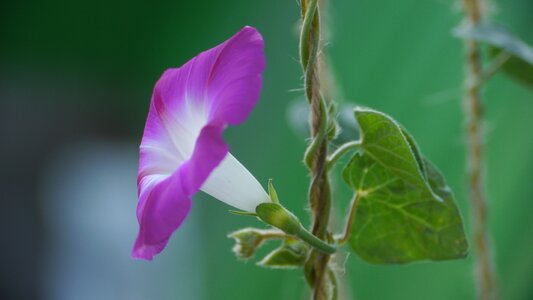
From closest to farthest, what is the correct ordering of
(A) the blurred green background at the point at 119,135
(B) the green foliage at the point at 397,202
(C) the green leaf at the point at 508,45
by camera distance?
(B) the green foliage at the point at 397,202
(C) the green leaf at the point at 508,45
(A) the blurred green background at the point at 119,135

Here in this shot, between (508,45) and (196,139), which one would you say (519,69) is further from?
(196,139)

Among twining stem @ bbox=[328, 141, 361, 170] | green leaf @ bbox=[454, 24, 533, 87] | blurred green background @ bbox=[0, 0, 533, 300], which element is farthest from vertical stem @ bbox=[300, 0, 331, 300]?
blurred green background @ bbox=[0, 0, 533, 300]

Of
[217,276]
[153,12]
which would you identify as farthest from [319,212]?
[153,12]

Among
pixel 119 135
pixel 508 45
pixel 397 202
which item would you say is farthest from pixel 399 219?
pixel 119 135

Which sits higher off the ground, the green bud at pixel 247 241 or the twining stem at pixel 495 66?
the twining stem at pixel 495 66

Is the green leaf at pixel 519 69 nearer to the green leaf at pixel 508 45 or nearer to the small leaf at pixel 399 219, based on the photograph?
the green leaf at pixel 508 45

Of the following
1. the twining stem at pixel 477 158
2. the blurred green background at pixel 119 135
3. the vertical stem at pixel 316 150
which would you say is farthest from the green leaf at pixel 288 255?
the blurred green background at pixel 119 135

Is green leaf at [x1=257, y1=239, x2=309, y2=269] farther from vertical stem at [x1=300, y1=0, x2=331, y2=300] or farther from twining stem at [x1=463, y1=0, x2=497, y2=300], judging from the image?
twining stem at [x1=463, y1=0, x2=497, y2=300]
